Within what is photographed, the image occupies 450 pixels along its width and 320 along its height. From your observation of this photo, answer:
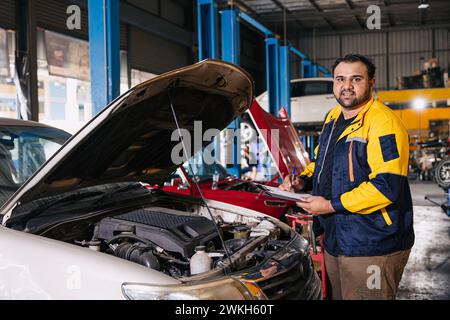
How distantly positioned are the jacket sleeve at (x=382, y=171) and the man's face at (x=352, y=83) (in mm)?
158

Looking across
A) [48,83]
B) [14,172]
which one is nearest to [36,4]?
[48,83]

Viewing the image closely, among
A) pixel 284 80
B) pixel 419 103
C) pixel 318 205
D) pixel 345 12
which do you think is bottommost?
pixel 318 205

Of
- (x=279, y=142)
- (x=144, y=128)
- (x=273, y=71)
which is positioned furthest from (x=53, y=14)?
(x=144, y=128)

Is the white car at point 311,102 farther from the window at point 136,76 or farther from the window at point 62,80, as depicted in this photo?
the window at point 62,80

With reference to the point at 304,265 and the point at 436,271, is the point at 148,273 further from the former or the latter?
the point at 436,271

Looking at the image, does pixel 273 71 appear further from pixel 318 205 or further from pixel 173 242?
pixel 173 242

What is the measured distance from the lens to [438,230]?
6613 millimetres

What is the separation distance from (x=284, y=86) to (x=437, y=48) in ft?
42.9

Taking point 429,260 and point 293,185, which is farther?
point 429,260

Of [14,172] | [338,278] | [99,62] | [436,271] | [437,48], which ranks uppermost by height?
[437,48]

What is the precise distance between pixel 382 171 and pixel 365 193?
0.39 feet

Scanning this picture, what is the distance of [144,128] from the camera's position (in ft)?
Result: 7.72

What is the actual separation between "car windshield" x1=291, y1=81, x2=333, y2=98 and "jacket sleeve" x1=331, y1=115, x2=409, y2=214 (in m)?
9.83

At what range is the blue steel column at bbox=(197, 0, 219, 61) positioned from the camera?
292 inches
